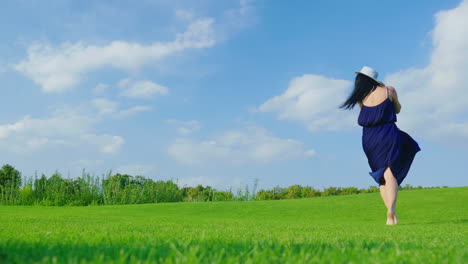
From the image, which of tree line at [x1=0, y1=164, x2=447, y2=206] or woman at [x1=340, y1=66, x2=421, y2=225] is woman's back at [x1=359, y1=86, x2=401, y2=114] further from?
tree line at [x1=0, y1=164, x2=447, y2=206]

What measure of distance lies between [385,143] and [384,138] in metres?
0.08

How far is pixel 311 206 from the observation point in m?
11.1

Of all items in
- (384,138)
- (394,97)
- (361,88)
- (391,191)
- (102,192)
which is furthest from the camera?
(102,192)

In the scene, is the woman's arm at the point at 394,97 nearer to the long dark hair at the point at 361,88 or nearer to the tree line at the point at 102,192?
the long dark hair at the point at 361,88

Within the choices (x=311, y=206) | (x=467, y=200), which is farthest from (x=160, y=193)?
(x=467, y=200)

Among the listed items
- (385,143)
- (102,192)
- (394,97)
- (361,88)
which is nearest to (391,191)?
(385,143)

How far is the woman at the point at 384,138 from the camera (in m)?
6.14

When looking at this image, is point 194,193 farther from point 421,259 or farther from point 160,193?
point 421,259

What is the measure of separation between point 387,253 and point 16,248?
6.20ft

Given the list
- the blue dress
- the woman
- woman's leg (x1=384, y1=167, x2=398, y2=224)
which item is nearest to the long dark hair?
the woman

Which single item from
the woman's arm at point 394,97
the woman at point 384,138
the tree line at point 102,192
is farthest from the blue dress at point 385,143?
the tree line at point 102,192

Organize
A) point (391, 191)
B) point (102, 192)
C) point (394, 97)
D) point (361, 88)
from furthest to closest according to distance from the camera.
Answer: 1. point (102, 192)
2. point (361, 88)
3. point (394, 97)
4. point (391, 191)

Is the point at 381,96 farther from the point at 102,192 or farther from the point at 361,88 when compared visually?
the point at 102,192

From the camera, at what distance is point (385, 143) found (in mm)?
6180
